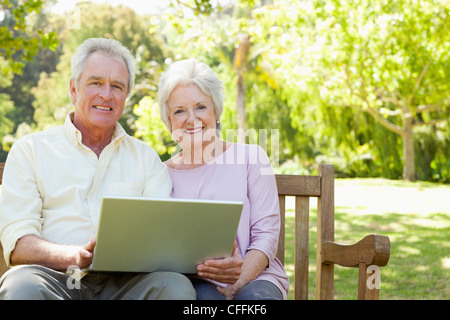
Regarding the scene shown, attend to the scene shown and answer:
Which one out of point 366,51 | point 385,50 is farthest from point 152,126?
point 385,50

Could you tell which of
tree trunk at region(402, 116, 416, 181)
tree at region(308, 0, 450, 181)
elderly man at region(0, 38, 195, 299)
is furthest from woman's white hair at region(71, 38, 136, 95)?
tree trunk at region(402, 116, 416, 181)

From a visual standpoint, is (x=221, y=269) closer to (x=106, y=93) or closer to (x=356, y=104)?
(x=106, y=93)

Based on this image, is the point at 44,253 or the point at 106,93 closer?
the point at 44,253

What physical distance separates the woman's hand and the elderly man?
77 mm

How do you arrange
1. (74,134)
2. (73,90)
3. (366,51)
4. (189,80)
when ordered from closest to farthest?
(74,134) < (73,90) < (189,80) < (366,51)

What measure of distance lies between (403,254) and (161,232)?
5.34m

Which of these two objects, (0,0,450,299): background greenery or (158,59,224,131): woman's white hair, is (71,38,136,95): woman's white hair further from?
(0,0,450,299): background greenery

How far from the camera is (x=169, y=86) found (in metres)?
2.57

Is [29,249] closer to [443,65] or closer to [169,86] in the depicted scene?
[169,86]

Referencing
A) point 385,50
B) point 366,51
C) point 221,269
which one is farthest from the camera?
point 366,51

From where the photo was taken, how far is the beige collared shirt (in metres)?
2.09

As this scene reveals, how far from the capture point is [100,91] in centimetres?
235

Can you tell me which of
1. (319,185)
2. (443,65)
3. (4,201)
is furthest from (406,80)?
(4,201)

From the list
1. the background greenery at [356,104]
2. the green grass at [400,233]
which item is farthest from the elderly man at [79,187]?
the green grass at [400,233]
